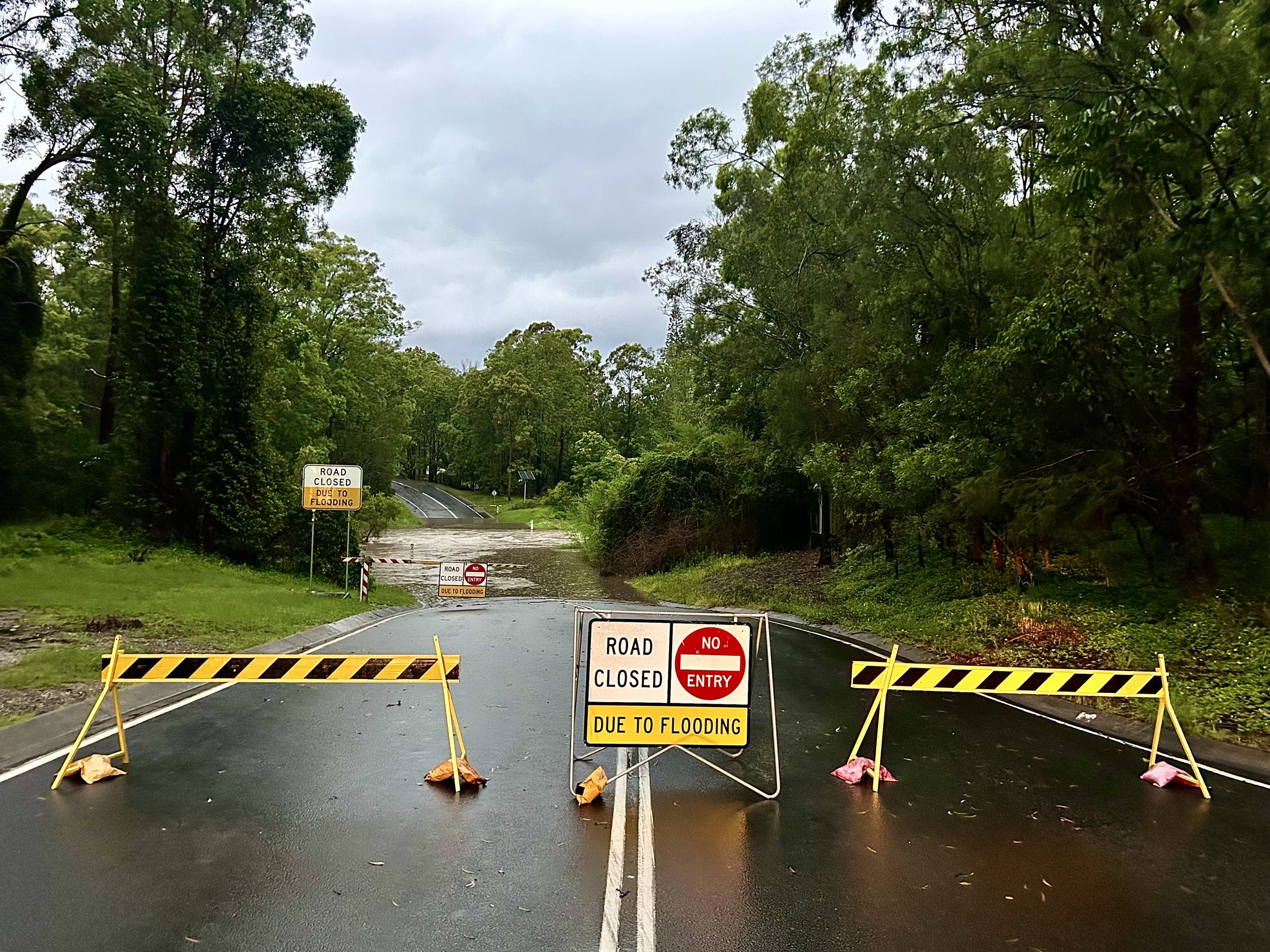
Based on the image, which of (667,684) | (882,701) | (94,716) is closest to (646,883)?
(667,684)

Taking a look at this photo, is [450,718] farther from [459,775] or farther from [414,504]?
[414,504]

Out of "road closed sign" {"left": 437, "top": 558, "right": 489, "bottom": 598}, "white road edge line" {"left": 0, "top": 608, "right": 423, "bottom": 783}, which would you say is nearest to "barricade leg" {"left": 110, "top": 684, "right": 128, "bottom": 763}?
"white road edge line" {"left": 0, "top": 608, "right": 423, "bottom": 783}

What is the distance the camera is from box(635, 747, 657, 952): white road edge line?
4.23 m

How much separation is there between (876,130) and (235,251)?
19692 mm

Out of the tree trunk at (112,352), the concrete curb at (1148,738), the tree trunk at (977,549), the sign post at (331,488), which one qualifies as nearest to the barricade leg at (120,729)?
the concrete curb at (1148,738)

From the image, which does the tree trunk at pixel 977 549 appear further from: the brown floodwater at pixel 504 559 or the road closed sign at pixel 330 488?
the road closed sign at pixel 330 488

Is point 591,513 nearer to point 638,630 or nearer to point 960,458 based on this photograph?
point 960,458

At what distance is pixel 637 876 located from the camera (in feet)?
16.2

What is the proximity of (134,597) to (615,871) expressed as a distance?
15046 mm

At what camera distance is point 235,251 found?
85.4ft

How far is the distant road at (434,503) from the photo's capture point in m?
73.7

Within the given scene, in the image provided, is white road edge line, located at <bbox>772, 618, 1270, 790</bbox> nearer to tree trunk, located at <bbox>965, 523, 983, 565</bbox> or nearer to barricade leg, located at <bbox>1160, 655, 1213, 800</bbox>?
barricade leg, located at <bbox>1160, 655, 1213, 800</bbox>

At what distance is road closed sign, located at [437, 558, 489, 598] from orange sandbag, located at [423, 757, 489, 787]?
16.0m

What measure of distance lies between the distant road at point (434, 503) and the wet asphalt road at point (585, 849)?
2521 inches
